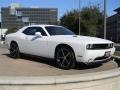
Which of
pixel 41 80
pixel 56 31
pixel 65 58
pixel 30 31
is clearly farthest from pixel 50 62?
pixel 41 80

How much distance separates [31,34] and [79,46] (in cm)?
249

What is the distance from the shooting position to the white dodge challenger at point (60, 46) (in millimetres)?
9025

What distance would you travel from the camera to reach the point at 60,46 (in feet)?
31.5

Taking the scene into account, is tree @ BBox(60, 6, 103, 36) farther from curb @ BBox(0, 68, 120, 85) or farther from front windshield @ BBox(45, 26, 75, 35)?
curb @ BBox(0, 68, 120, 85)

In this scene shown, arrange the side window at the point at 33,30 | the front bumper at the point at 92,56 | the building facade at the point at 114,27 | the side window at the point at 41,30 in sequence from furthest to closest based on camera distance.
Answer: the building facade at the point at 114,27 < the side window at the point at 33,30 < the side window at the point at 41,30 < the front bumper at the point at 92,56

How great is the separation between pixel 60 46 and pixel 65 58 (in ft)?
1.45

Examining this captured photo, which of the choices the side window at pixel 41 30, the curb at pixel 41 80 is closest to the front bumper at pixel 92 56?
the curb at pixel 41 80

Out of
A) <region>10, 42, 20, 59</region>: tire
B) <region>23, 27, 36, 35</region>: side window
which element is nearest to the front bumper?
<region>23, 27, 36, 35</region>: side window

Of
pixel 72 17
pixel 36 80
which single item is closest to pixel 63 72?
pixel 36 80

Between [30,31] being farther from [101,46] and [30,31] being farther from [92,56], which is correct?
[92,56]

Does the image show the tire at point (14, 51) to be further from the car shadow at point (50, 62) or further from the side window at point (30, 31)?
A: the side window at point (30, 31)

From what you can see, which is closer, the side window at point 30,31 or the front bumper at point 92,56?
the front bumper at point 92,56

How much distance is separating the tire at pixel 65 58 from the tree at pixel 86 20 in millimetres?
44958

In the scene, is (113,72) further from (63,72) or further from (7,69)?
(7,69)
